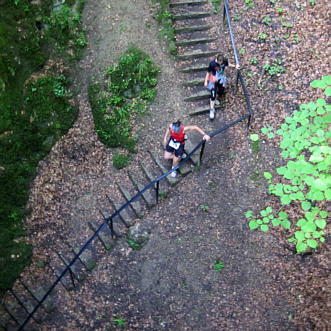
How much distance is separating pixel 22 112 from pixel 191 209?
4939mm

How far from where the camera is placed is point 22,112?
902cm

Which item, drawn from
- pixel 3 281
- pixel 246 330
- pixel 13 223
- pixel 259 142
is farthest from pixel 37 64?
pixel 246 330

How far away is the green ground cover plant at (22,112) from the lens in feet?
27.7

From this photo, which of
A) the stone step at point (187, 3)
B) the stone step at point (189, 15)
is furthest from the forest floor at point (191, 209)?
the stone step at point (187, 3)

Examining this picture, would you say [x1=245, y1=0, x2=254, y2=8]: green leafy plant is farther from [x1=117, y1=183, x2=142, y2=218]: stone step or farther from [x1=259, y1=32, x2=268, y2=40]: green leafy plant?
[x1=117, y1=183, x2=142, y2=218]: stone step

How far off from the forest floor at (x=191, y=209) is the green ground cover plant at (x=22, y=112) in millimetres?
367

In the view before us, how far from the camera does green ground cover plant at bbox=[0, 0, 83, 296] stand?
27.7 ft

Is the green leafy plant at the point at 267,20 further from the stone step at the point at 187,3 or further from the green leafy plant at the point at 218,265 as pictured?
the green leafy plant at the point at 218,265

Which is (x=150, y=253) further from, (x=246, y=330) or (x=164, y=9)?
(x=164, y=9)

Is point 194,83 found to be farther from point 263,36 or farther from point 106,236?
point 106,236

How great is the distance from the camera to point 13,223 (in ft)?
28.0

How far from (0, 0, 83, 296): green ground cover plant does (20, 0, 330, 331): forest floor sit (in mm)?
367

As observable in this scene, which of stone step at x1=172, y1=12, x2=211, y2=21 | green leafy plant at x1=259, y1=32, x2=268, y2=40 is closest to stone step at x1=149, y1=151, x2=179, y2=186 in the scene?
stone step at x1=172, y1=12, x2=211, y2=21

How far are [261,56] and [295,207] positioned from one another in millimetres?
4681
